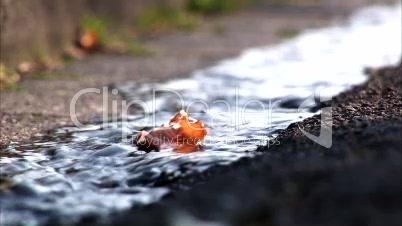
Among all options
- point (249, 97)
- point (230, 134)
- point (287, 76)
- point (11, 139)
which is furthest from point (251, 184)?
point (287, 76)

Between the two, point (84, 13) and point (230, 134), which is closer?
point (230, 134)

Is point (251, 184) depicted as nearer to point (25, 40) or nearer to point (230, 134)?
point (230, 134)

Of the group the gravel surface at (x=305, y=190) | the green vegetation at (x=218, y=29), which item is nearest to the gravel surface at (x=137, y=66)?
the green vegetation at (x=218, y=29)

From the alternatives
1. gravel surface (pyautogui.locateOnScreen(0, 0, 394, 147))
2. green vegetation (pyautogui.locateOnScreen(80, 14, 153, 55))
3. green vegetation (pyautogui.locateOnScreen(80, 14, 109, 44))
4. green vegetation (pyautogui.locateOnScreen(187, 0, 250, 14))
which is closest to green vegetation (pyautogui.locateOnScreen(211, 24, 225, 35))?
gravel surface (pyautogui.locateOnScreen(0, 0, 394, 147))

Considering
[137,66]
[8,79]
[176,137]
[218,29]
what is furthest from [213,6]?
[176,137]

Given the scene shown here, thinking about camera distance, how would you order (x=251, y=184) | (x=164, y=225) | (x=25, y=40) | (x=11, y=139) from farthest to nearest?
(x=25, y=40), (x=11, y=139), (x=251, y=184), (x=164, y=225)

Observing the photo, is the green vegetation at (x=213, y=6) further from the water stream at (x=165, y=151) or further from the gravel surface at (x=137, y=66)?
the water stream at (x=165, y=151)
